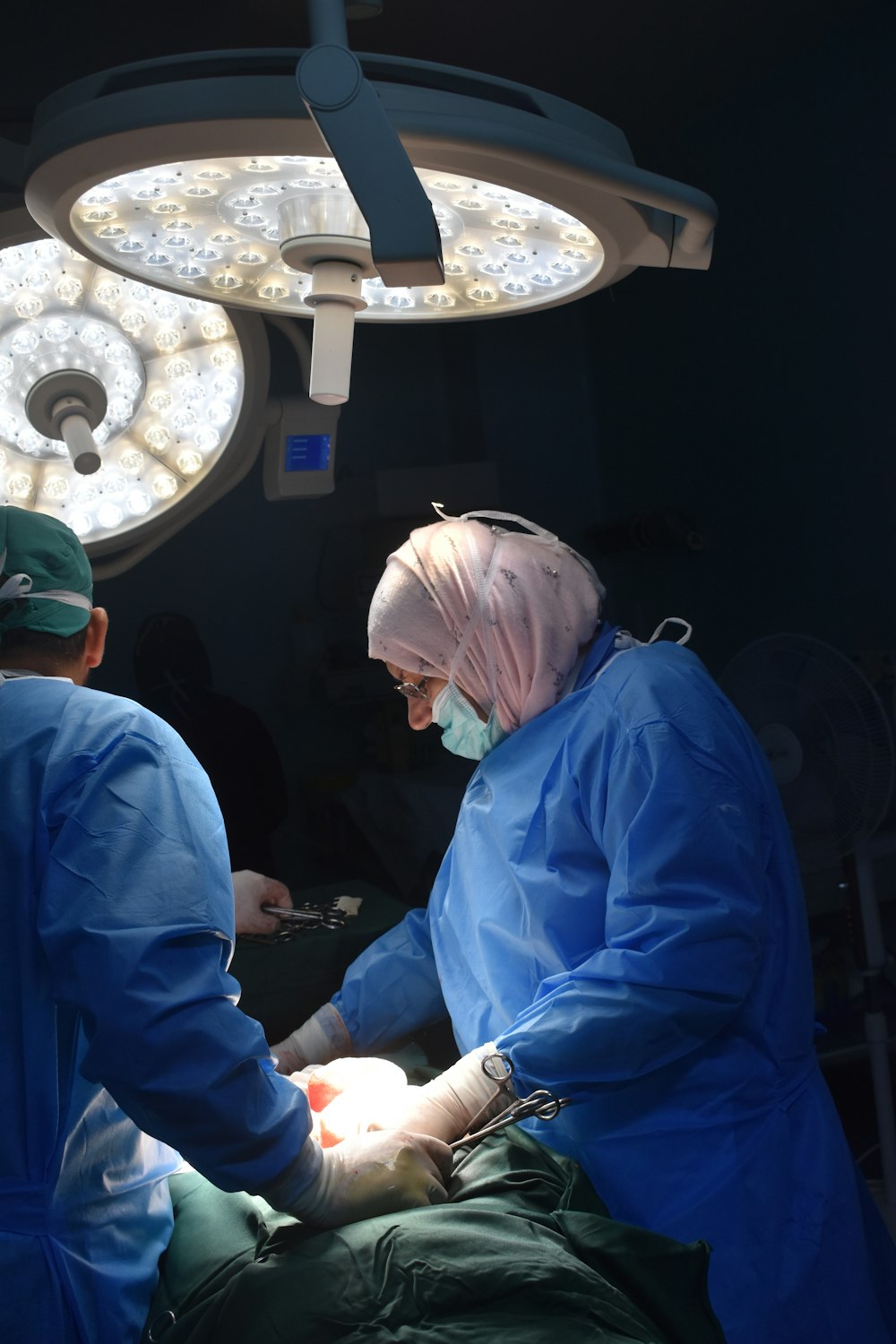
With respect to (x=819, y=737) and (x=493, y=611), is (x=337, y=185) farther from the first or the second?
(x=819, y=737)

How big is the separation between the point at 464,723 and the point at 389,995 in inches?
17.9

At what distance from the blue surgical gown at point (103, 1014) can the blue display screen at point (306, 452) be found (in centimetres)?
69

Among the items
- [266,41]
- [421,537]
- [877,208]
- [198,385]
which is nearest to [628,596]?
[877,208]

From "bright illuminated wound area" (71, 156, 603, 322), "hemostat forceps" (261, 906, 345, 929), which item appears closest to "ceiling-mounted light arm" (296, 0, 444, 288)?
"bright illuminated wound area" (71, 156, 603, 322)

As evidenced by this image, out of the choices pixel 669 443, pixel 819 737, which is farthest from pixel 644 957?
pixel 669 443

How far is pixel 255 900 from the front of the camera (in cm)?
199

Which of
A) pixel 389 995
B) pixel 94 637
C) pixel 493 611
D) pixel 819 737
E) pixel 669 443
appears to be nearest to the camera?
pixel 94 637

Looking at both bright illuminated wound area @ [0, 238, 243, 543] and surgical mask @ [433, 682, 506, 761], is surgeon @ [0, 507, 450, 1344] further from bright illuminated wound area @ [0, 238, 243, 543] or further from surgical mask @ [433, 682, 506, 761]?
surgical mask @ [433, 682, 506, 761]

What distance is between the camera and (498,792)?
5.49ft

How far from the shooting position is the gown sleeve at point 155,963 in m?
1.03

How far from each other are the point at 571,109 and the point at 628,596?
341 cm

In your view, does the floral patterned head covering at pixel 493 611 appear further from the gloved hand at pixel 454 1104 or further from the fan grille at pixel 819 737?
the fan grille at pixel 819 737

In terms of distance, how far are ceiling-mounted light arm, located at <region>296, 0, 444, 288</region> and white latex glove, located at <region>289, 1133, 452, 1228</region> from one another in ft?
2.93

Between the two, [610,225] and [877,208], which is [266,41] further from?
[610,225]
